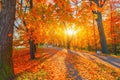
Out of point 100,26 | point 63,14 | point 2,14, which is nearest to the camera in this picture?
point 2,14

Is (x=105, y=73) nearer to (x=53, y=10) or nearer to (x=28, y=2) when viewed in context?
(x=53, y=10)

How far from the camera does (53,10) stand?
33.0 ft

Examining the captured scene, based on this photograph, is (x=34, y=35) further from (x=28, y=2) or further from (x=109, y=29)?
(x=109, y=29)

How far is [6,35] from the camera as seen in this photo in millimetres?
7082

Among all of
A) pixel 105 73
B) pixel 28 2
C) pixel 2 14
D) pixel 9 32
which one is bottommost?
pixel 105 73

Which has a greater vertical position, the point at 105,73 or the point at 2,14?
the point at 2,14

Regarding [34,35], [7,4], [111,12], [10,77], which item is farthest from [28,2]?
[111,12]

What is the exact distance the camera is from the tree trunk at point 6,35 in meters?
7.04

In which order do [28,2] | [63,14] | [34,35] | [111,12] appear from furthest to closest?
[111,12]
[28,2]
[34,35]
[63,14]

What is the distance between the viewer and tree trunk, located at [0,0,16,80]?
23.1 ft

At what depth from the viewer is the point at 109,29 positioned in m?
33.8

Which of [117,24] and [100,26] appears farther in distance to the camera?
[117,24]

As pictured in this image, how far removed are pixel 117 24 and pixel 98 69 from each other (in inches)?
979

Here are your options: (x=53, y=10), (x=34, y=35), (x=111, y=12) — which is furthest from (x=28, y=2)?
(x=111, y=12)
